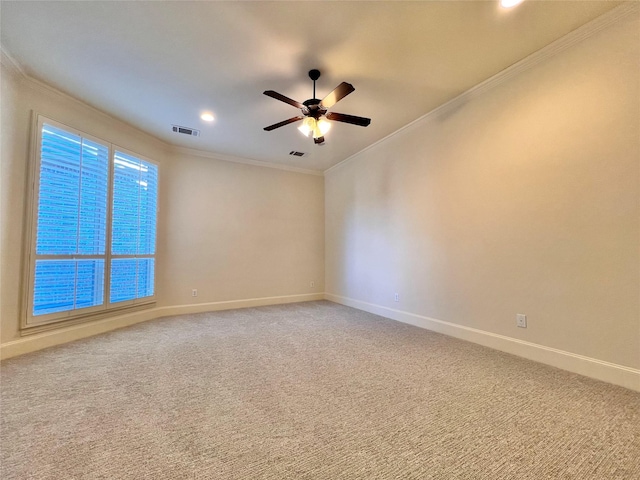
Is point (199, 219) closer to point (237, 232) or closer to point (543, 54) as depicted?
point (237, 232)

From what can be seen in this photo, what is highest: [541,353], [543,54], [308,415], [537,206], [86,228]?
[543,54]

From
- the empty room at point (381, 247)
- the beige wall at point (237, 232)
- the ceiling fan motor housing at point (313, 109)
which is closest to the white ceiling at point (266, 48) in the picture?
the empty room at point (381, 247)

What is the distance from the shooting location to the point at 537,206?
256cm

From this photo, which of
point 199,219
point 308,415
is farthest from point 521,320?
point 199,219

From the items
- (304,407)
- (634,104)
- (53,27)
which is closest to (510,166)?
(634,104)

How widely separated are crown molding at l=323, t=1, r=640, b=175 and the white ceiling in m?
0.07

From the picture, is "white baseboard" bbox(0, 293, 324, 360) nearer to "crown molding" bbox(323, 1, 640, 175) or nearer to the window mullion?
the window mullion

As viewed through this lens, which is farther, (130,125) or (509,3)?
(130,125)

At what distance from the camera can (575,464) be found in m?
1.29

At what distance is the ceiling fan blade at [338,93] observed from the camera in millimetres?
Answer: 2223

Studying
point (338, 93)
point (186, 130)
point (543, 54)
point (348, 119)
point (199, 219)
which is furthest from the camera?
point (199, 219)

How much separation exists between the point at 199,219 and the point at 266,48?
10.6ft

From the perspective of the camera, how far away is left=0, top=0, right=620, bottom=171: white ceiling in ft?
6.73

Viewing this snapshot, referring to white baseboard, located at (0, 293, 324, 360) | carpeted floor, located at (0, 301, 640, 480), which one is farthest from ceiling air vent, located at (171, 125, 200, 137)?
carpeted floor, located at (0, 301, 640, 480)
